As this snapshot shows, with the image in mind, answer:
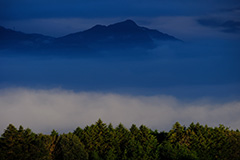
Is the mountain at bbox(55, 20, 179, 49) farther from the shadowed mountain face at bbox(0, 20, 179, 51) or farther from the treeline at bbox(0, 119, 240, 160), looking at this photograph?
the treeline at bbox(0, 119, 240, 160)

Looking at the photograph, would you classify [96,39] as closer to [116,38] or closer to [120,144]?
[116,38]

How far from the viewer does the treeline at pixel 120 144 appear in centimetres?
2972

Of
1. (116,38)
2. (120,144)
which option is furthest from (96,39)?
(120,144)

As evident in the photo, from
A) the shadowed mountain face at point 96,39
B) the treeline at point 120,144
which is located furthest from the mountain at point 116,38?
the treeline at point 120,144

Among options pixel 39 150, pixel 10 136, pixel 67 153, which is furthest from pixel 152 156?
pixel 10 136

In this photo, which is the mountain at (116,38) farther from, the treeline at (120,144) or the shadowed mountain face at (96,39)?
the treeline at (120,144)

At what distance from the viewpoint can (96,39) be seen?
131125 mm

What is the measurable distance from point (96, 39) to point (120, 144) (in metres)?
101

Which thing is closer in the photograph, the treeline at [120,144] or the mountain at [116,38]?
the treeline at [120,144]

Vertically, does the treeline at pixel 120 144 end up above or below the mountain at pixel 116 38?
below

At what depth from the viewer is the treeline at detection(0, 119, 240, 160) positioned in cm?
2972

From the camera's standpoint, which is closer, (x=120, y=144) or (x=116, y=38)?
(x=120, y=144)

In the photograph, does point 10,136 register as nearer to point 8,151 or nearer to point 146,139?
point 8,151

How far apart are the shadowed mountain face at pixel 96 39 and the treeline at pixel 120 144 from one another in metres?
90.9
